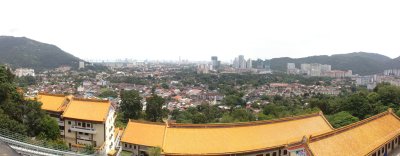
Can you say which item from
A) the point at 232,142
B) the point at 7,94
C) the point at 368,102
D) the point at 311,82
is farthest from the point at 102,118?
the point at 311,82

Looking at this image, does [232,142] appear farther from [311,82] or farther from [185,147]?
[311,82]

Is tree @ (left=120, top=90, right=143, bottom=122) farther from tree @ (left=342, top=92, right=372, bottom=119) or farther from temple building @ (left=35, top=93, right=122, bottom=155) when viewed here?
tree @ (left=342, top=92, right=372, bottom=119)

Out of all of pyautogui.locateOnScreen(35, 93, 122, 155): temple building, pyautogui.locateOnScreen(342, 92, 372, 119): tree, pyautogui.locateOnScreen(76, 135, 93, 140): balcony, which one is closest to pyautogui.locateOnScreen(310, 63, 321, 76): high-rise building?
pyautogui.locateOnScreen(342, 92, 372, 119): tree

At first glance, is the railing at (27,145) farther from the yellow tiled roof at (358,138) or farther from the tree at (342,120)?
the tree at (342,120)

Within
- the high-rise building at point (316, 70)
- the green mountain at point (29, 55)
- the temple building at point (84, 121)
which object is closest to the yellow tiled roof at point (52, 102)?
the temple building at point (84, 121)

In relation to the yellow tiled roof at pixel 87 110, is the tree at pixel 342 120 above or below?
below

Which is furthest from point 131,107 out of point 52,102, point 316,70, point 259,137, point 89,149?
point 316,70

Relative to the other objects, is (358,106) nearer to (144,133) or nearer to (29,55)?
(144,133)
